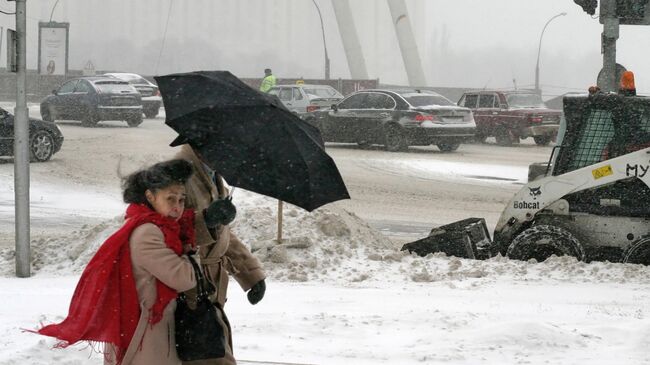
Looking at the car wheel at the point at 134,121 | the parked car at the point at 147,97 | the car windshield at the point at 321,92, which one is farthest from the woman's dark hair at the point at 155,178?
the parked car at the point at 147,97

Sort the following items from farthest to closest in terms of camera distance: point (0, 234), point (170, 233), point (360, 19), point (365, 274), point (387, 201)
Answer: point (360, 19) < point (387, 201) < point (0, 234) < point (365, 274) < point (170, 233)

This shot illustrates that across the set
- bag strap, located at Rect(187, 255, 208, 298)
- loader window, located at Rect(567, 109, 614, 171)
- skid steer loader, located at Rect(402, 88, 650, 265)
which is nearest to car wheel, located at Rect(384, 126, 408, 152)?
skid steer loader, located at Rect(402, 88, 650, 265)

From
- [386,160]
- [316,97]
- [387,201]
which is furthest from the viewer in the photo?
[316,97]

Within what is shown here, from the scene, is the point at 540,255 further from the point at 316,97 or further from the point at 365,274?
the point at 316,97

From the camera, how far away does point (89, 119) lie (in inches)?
1272

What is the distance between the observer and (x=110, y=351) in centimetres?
412

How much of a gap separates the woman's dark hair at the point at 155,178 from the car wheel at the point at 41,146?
17732mm

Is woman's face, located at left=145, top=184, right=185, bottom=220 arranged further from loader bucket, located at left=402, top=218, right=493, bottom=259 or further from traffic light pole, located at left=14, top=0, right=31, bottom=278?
loader bucket, located at left=402, top=218, right=493, bottom=259

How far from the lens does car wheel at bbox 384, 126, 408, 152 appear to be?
2570 centimetres

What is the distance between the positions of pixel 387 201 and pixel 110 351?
13.2 metres

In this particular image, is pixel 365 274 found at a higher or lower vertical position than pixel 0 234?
higher

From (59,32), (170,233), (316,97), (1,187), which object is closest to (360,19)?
(59,32)

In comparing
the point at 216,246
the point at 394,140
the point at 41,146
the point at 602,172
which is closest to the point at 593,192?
the point at 602,172

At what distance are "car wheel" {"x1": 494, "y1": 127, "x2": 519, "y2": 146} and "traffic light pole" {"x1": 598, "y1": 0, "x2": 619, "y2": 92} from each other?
17.7m
